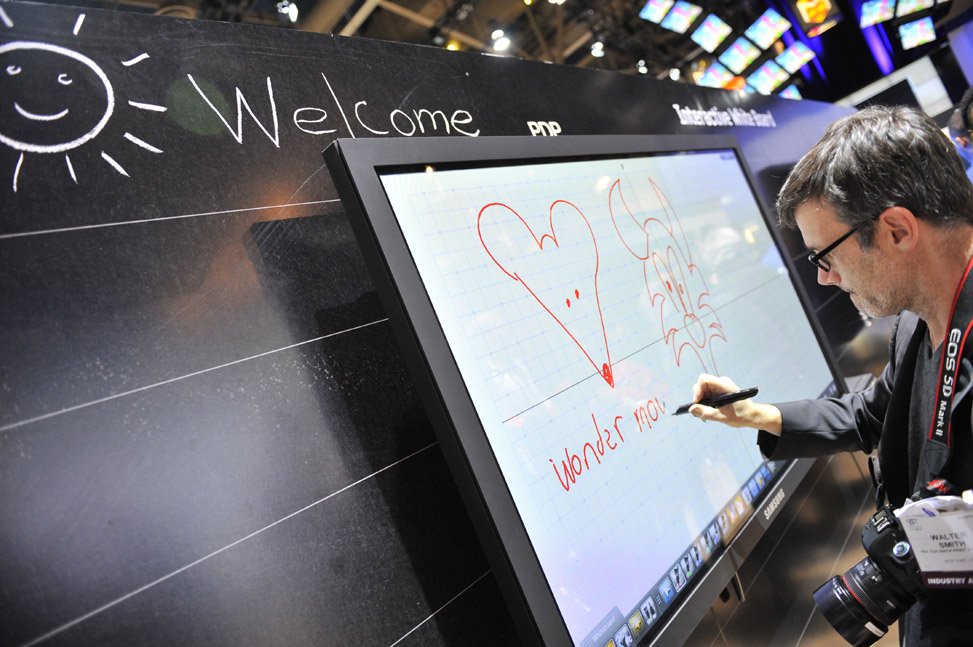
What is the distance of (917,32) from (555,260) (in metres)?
10.5

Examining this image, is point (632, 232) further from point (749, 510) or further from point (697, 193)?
point (749, 510)

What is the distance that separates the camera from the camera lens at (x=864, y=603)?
107 centimetres

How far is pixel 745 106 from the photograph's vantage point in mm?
3049

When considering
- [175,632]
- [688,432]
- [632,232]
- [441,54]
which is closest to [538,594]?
[175,632]

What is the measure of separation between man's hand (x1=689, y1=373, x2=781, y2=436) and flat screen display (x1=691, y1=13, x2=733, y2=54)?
826 centimetres

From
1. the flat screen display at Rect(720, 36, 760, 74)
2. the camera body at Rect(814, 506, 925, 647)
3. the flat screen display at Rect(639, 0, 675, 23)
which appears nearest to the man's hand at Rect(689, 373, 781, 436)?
the camera body at Rect(814, 506, 925, 647)

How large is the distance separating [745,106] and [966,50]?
8149 mm

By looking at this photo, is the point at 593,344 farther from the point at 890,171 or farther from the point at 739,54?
the point at 739,54

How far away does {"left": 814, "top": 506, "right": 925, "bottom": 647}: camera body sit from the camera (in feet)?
3.45

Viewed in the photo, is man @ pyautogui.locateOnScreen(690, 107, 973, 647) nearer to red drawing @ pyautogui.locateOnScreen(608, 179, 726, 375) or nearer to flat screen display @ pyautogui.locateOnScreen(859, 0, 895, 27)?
→ red drawing @ pyautogui.locateOnScreen(608, 179, 726, 375)

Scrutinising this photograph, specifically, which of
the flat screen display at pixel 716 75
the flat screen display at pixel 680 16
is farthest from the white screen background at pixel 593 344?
the flat screen display at pixel 716 75

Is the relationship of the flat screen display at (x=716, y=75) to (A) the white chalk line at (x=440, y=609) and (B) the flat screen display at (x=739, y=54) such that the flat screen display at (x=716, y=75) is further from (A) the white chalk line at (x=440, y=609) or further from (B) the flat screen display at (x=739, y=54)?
(A) the white chalk line at (x=440, y=609)

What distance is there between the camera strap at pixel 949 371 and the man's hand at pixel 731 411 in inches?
13.5

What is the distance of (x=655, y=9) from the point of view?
24.6ft
